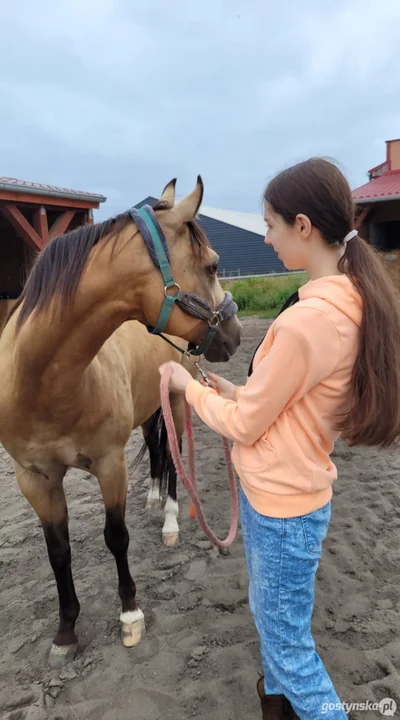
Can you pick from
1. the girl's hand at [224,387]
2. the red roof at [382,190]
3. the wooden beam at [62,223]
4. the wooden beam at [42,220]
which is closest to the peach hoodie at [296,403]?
the girl's hand at [224,387]

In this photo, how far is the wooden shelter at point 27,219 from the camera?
5.83 m

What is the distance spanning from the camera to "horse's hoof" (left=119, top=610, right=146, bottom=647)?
7.06 ft

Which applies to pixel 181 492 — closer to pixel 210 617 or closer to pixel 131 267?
pixel 210 617

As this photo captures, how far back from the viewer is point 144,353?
110 inches

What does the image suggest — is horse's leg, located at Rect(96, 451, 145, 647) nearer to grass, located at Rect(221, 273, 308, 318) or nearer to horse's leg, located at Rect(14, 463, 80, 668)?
horse's leg, located at Rect(14, 463, 80, 668)

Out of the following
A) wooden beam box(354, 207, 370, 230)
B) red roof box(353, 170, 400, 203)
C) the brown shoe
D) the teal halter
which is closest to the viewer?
the brown shoe

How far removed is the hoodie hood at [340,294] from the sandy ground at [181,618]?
5.07ft

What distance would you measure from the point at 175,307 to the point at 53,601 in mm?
1863

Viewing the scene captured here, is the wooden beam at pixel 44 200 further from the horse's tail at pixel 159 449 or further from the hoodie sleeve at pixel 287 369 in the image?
the hoodie sleeve at pixel 287 369

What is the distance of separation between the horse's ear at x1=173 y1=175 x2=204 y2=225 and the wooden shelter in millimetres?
4772

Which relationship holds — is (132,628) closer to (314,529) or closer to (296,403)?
(314,529)

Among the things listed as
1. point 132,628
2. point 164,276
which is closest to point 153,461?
point 132,628

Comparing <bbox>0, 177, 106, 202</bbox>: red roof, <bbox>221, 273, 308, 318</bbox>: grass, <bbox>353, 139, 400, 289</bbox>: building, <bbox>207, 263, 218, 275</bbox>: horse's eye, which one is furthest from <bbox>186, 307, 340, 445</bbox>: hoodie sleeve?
<bbox>221, 273, 308, 318</bbox>: grass

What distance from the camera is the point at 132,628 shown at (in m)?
2.18
